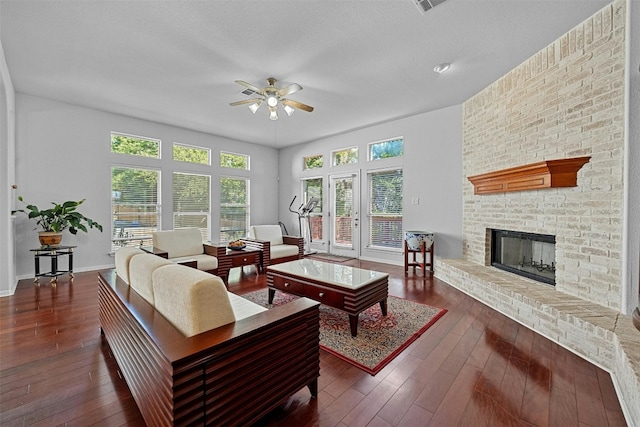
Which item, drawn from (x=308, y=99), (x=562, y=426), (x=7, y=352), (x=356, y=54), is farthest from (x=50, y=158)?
(x=562, y=426)

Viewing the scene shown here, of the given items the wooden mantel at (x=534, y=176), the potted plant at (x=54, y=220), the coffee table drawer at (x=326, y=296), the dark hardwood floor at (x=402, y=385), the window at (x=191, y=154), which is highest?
the window at (x=191, y=154)

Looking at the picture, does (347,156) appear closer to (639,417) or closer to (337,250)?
(337,250)

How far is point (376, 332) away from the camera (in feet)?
8.48

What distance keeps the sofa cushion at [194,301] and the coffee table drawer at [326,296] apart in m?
1.39

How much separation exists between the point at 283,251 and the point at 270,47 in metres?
3.34

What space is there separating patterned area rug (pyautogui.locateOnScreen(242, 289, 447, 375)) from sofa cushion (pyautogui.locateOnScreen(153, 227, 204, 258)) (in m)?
1.75

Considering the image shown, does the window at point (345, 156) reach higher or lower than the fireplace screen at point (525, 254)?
higher

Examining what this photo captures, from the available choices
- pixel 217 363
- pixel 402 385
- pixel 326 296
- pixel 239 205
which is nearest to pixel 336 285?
pixel 326 296

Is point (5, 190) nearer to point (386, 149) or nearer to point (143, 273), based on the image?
point (143, 273)

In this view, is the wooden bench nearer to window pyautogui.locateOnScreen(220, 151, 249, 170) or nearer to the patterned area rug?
the patterned area rug

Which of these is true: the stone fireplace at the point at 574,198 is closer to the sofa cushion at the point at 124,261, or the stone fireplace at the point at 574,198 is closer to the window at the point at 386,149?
the window at the point at 386,149

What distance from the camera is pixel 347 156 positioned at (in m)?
6.61

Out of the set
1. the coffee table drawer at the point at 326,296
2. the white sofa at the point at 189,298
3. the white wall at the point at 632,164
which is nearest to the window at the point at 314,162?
the coffee table drawer at the point at 326,296

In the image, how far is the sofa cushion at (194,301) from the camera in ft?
4.19
